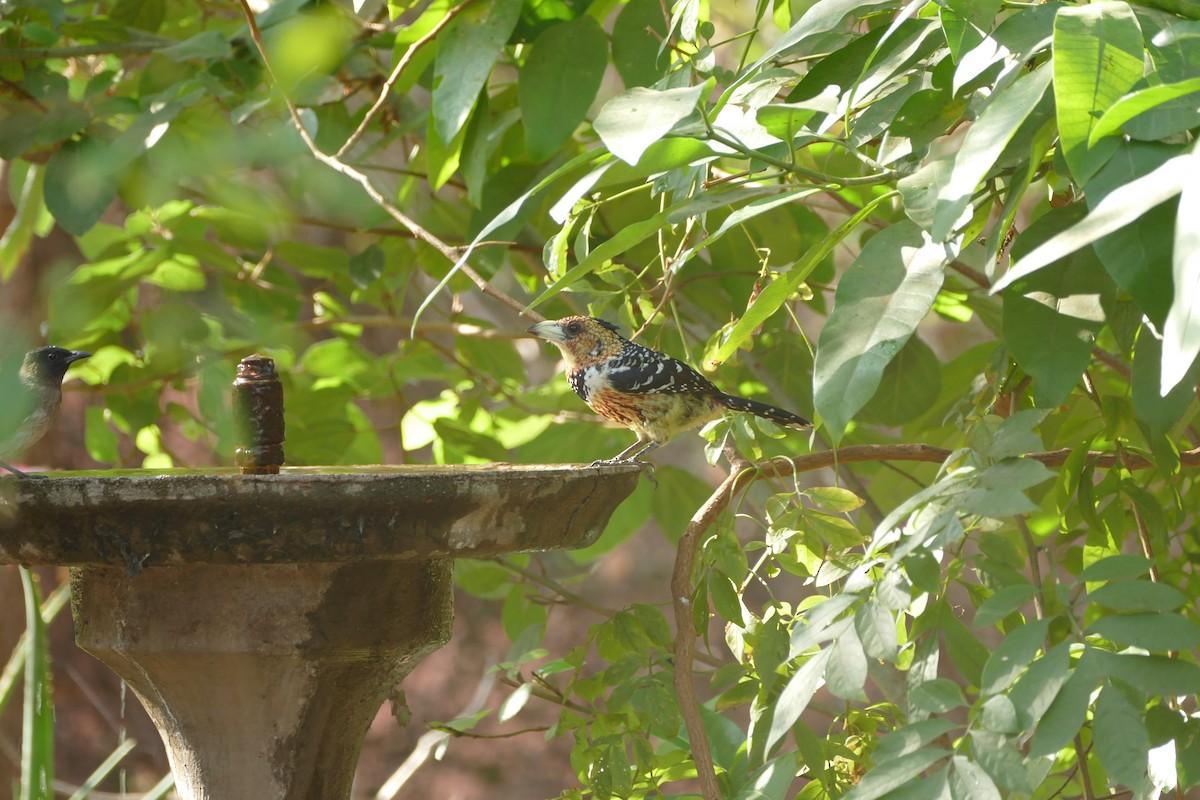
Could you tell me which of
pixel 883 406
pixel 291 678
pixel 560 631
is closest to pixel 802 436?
pixel 883 406

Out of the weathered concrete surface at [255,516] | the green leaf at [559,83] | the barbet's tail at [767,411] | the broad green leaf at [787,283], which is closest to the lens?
the broad green leaf at [787,283]

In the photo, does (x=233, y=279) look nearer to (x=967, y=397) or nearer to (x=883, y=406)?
(x=883, y=406)

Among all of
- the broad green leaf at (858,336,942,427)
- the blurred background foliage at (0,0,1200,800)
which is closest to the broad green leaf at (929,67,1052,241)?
the blurred background foliage at (0,0,1200,800)

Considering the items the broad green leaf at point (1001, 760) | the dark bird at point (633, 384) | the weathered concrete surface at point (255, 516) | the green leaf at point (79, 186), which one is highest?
the broad green leaf at point (1001, 760)

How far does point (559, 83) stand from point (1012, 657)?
1.18 m

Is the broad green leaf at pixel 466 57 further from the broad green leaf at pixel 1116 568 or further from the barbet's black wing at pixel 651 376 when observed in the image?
the broad green leaf at pixel 1116 568

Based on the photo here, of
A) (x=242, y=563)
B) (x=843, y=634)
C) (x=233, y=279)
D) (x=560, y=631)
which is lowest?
(x=560, y=631)

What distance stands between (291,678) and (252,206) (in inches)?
23.8

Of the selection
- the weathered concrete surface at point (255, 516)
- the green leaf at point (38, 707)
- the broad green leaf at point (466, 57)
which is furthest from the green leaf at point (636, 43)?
the green leaf at point (38, 707)

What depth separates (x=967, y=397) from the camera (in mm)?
1459

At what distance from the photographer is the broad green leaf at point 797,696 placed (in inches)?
38.4

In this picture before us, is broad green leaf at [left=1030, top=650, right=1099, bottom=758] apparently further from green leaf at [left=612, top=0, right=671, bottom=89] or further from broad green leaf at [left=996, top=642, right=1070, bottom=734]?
green leaf at [left=612, top=0, right=671, bottom=89]

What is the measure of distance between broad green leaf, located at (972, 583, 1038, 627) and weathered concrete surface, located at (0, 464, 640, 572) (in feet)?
1.84

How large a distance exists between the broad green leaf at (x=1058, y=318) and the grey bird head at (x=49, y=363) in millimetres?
1423
